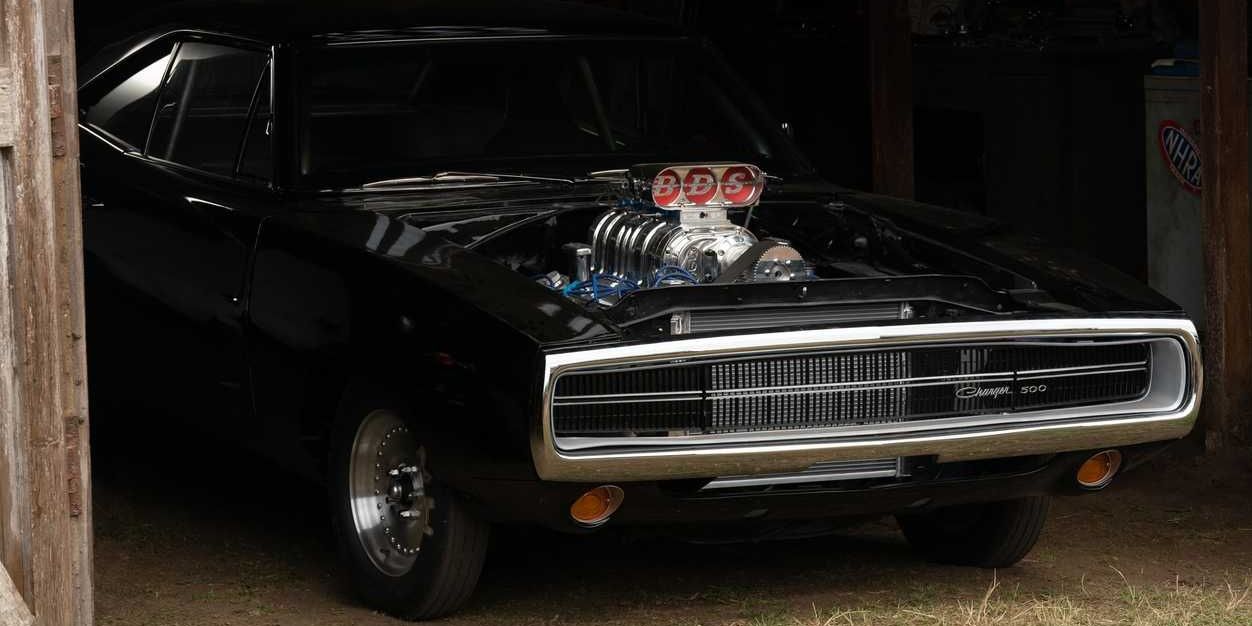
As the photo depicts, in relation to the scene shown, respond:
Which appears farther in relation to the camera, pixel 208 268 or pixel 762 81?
pixel 762 81

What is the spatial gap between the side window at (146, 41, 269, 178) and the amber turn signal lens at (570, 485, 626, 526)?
6.08 feet

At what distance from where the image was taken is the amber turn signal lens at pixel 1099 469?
498cm

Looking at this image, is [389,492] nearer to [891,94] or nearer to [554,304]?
[554,304]

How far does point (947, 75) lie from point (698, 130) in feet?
14.3

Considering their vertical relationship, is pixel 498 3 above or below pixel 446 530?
above

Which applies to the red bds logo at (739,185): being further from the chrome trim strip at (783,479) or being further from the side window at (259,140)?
the side window at (259,140)

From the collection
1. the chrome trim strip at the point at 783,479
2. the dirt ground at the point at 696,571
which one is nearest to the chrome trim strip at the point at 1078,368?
the chrome trim strip at the point at 783,479

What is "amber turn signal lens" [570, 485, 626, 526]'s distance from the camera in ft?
14.7

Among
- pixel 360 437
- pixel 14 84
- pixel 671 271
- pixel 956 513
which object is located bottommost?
pixel 956 513

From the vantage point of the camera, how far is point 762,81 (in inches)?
448

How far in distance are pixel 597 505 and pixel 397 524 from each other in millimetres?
707

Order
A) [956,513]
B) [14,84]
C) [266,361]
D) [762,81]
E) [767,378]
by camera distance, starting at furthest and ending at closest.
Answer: [762,81] < [956,513] < [266,361] < [767,378] < [14,84]

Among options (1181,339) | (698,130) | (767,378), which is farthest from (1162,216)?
(767,378)

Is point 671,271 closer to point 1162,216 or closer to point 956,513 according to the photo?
point 956,513
